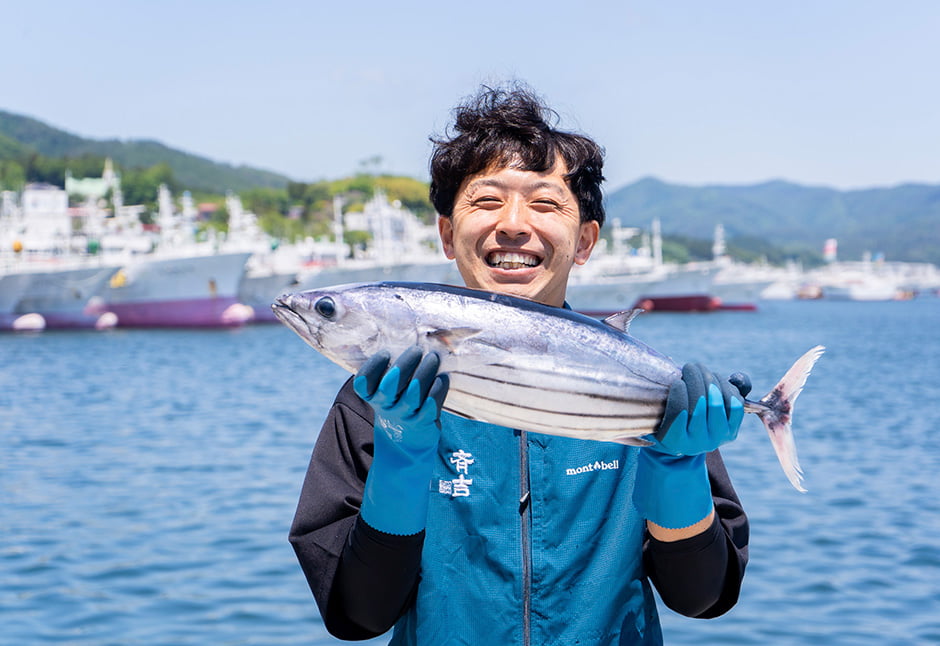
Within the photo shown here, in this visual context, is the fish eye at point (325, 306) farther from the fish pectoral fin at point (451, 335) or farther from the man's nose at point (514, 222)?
the man's nose at point (514, 222)

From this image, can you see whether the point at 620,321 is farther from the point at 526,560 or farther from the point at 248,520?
the point at 248,520

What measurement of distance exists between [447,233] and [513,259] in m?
0.35

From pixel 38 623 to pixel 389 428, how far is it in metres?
7.18

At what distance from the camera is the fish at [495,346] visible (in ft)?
7.03

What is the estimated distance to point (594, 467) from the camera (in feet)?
8.54

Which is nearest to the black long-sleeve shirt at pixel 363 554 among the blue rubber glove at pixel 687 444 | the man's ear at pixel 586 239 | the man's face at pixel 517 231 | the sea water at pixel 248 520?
the blue rubber glove at pixel 687 444

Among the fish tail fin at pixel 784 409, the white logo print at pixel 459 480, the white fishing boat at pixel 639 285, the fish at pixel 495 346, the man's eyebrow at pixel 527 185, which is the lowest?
the white fishing boat at pixel 639 285

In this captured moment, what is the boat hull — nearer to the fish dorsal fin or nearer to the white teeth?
the white teeth

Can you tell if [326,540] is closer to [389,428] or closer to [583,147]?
[389,428]

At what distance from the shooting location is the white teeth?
2570mm

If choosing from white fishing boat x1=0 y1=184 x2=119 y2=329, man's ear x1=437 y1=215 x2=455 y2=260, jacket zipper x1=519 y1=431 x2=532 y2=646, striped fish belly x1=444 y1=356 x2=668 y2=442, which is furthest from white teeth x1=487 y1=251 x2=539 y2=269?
white fishing boat x1=0 y1=184 x2=119 y2=329

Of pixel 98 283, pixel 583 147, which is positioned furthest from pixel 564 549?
pixel 98 283

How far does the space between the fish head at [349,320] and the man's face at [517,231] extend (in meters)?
0.48

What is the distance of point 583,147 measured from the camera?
2.76 m
